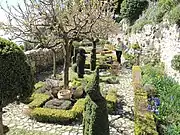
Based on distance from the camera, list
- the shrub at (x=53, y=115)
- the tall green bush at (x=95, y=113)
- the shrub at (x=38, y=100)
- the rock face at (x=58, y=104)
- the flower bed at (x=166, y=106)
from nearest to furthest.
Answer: the tall green bush at (x=95, y=113), the flower bed at (x=166, y=106), the shrub at (x=53, y=115), the rock face at (x=58, y=104), the shrub at (x=38, y=100)

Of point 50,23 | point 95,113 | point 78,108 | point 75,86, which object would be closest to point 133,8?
point 75,86

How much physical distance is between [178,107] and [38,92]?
538 cm

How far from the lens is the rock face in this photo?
942 centimetres

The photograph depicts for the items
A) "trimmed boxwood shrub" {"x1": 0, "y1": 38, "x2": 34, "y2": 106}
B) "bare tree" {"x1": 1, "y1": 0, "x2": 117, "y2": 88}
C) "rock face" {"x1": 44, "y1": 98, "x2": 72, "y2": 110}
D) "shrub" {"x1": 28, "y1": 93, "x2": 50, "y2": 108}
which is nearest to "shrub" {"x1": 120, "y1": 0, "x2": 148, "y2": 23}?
"bare tree" {"x1": 1, "y1": 0, "x2": 117, "y2": 88}

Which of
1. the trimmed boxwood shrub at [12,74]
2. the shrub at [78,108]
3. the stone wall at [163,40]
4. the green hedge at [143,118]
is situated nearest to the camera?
the trimmed boxwood shrub at [12,74]

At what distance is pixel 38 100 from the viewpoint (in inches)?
391

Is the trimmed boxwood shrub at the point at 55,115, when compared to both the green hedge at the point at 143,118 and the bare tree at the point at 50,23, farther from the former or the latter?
the bare tree at the point at 50,23

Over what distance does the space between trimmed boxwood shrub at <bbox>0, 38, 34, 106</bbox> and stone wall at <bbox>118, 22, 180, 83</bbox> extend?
25.2 feet

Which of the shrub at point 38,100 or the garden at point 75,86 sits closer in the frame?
the garden at point 75,86

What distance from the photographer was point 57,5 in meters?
11.3

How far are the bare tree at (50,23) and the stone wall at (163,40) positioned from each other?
371 centimetres

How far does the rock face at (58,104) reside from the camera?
9.42m

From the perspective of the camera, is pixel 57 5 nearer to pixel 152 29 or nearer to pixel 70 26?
pixel 70 26

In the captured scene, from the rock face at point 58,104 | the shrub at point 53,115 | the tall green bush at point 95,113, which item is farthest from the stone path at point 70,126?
the tall green bush at point 95,113
